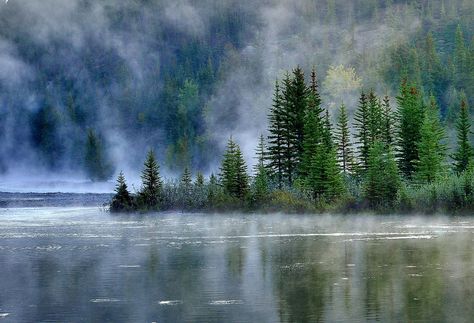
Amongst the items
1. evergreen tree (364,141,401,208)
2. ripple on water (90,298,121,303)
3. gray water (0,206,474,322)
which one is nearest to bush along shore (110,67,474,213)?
evergreen tree (364,141,401,208)

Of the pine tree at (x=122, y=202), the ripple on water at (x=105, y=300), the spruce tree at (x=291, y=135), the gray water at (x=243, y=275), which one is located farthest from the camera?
the spruce tree at (x=291, y=135)

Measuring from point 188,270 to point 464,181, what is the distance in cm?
3286

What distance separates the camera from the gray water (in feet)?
61.7

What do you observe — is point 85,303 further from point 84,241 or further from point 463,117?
point 463,117

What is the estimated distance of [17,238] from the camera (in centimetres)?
4194

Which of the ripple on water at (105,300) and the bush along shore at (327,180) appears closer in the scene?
the ripple on water at (105,300)

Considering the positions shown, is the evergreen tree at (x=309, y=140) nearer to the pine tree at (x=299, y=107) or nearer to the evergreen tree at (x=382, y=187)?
the pine tree at (x=299, y=107)

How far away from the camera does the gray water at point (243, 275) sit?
18.8 m

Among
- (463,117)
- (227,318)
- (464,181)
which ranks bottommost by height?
(227,318)

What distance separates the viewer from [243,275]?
25.2 metres

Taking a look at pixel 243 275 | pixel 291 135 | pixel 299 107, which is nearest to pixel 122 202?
pixel 291 135

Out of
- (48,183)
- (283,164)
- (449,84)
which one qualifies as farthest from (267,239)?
(449,84)

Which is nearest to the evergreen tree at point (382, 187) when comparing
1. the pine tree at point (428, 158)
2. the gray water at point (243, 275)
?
the pine tree at point (428, 158)

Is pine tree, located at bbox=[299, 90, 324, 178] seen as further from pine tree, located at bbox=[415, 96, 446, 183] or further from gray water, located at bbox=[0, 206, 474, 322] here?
gray water, located at bbox=[0, 206, 474, 322]
